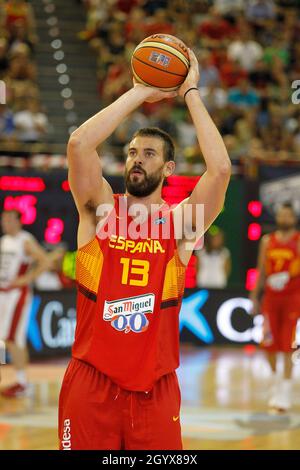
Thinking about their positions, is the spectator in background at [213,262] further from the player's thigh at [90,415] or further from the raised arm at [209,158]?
the player's thigh at [90,415]

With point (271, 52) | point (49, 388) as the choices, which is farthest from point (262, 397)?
point (271, 52)

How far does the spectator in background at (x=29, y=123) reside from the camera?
13984 millimetres

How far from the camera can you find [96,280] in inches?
178

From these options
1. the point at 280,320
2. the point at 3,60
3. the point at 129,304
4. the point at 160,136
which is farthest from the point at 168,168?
the point at 3,60

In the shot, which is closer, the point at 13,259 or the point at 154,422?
the point at 154,422

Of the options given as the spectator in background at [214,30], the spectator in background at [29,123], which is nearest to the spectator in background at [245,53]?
the spectator in background at [214,30]

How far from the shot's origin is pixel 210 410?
953 centimetres

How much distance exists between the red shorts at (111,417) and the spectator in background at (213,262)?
9.34 meters

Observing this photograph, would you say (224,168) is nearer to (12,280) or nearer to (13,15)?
(12,280)

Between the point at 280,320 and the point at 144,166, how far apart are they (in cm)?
596

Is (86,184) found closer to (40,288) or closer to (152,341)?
(152,341)

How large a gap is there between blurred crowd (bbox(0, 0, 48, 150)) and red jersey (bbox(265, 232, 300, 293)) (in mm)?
4747

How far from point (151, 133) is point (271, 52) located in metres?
13.0

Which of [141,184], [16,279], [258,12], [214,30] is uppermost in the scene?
[258,12]
